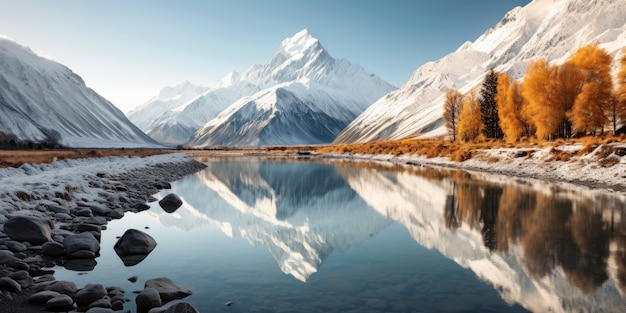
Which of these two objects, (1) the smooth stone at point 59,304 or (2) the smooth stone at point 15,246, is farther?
(2) the smooth stone at point 15,246

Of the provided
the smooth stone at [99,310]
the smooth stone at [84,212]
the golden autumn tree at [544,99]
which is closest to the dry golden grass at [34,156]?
the smooth stone at [84,212]

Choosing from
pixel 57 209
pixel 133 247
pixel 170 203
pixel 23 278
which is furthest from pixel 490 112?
pixel 23 278

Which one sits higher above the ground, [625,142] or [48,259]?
[625,142]

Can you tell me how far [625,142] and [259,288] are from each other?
4368cm

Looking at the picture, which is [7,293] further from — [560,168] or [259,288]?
[560,168]

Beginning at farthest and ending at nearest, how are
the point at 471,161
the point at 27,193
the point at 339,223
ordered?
the point at 471,161 < the point at 339,223 < the point at 27,193

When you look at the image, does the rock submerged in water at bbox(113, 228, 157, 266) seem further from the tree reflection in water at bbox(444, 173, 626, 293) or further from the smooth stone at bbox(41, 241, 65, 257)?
the tree reflection in water at bbox(444, 173, 626, 293)

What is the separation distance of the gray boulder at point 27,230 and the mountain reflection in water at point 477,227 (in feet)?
29.5

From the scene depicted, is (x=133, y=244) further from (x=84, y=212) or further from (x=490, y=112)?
(x=490, y=112)

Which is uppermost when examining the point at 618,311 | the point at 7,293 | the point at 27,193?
the point at 27,193

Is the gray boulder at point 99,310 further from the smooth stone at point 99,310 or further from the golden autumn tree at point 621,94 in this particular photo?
the golden autumn tree at point 621,94

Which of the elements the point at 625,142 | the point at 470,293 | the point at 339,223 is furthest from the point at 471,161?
the point at 470,293

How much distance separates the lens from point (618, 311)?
1048 centimetres

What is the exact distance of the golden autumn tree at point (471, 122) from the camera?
98.0 m
